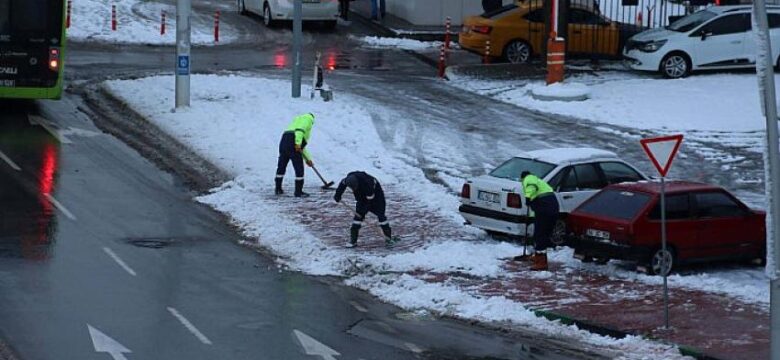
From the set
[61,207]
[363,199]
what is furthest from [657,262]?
[61,207]

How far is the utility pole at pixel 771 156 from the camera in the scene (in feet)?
44.1

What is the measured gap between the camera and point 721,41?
119 ft

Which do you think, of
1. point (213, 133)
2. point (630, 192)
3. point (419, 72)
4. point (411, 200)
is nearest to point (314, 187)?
point (411, 200)

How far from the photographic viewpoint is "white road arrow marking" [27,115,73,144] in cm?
2822

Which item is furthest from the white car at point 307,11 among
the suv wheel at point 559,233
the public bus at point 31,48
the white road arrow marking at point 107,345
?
Result: the white road arrow marking at point 107,345

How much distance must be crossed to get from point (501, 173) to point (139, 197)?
20.3 feet

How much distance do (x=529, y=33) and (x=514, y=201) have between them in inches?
760

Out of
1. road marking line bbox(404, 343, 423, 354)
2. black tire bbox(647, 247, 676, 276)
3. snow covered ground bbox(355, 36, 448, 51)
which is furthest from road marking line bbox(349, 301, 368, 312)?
snow covered ground bbox(355, 36, 448, 51)

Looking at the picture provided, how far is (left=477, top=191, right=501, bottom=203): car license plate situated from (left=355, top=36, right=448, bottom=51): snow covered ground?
23137 millimetres

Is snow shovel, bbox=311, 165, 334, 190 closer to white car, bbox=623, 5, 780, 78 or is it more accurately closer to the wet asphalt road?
the wet asphalt road

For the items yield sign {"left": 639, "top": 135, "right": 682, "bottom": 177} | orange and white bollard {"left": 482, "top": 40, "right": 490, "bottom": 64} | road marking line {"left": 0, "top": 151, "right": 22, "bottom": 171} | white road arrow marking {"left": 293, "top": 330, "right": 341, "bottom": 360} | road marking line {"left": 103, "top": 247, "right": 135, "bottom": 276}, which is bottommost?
white road arrow marking {"left": 293, "top": 330, "right": 341, "bottom": 360}

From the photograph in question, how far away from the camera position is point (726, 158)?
94.4 ft

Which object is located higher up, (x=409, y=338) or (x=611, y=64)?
(x=611, y=64)

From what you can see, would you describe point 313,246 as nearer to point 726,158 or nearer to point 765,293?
point 765,293
